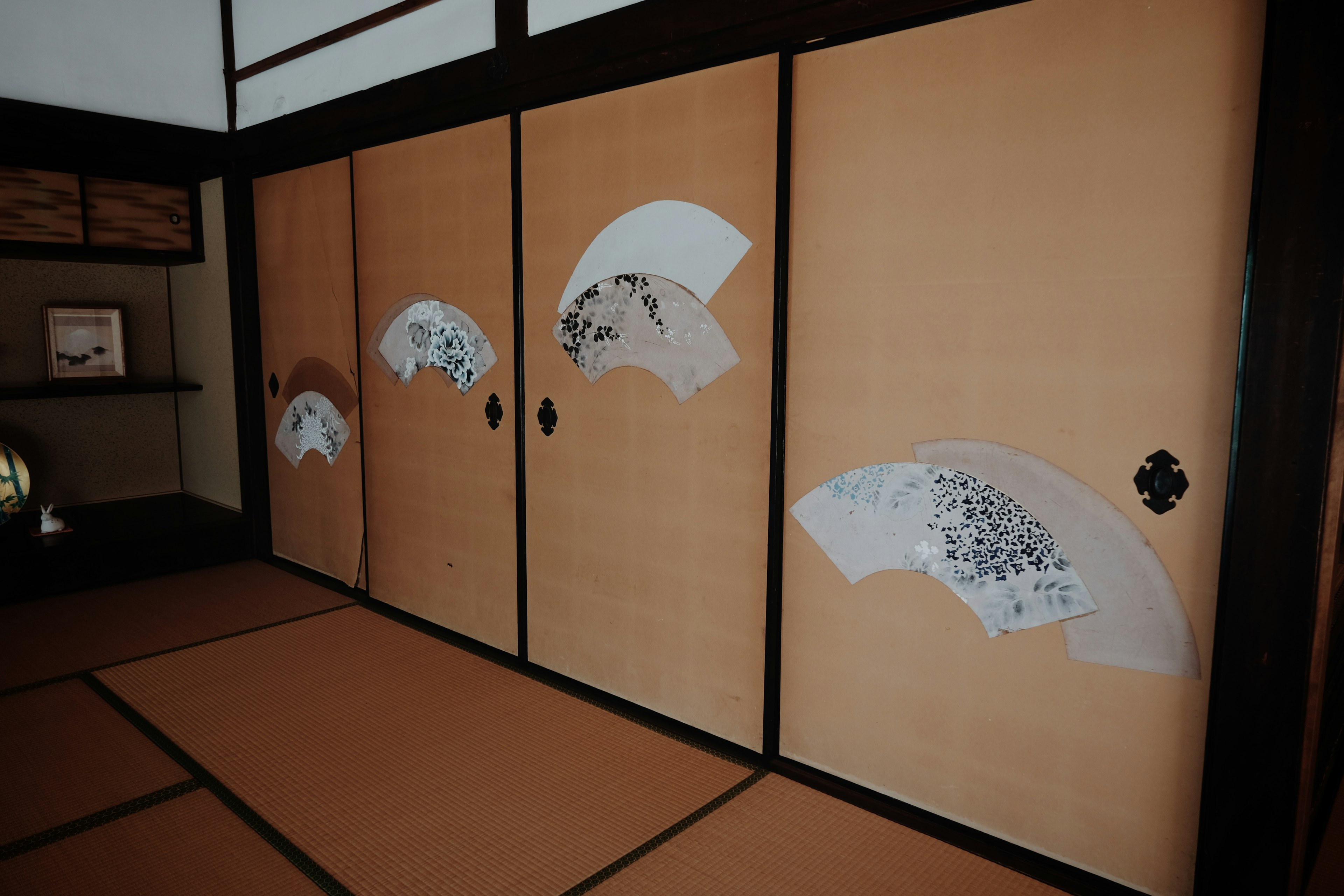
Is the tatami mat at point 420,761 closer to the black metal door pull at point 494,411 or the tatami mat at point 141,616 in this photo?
the tatami mat at point 141,616

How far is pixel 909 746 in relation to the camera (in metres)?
1.91

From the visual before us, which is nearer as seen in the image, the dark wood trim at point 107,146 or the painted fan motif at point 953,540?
the painted fan motif at point 953,540

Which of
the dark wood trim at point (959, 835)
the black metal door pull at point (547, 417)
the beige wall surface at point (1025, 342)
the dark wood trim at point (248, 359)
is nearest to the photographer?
the beige wall surface at point (1025, 342)

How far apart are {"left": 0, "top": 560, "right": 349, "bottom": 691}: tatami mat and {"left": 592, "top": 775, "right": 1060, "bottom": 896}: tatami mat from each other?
7.18 ft

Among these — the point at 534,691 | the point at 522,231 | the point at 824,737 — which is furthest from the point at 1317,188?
the point at 534,691

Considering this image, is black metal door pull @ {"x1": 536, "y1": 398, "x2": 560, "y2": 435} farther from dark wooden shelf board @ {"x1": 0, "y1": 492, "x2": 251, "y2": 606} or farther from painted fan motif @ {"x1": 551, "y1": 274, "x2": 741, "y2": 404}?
dark wooden shelf board @ {"x1": 0, "y1": 492, "x2": 251, "y2": 606}

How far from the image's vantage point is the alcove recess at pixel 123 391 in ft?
11.8

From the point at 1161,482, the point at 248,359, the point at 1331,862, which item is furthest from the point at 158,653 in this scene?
the point at 1331,862

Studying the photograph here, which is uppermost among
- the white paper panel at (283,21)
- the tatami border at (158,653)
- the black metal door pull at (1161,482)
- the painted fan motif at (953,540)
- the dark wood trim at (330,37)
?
the white paper panel at (283,21)

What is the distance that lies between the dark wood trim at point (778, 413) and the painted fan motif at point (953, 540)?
11cm

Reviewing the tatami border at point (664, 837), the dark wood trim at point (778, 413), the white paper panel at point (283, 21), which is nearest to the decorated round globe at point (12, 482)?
the white paper panel at point (283, 21)

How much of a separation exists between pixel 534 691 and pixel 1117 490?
184 cm

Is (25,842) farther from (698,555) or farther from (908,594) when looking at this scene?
(908,594)

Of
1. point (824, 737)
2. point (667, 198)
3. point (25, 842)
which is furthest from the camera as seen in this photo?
point (667, 198)
